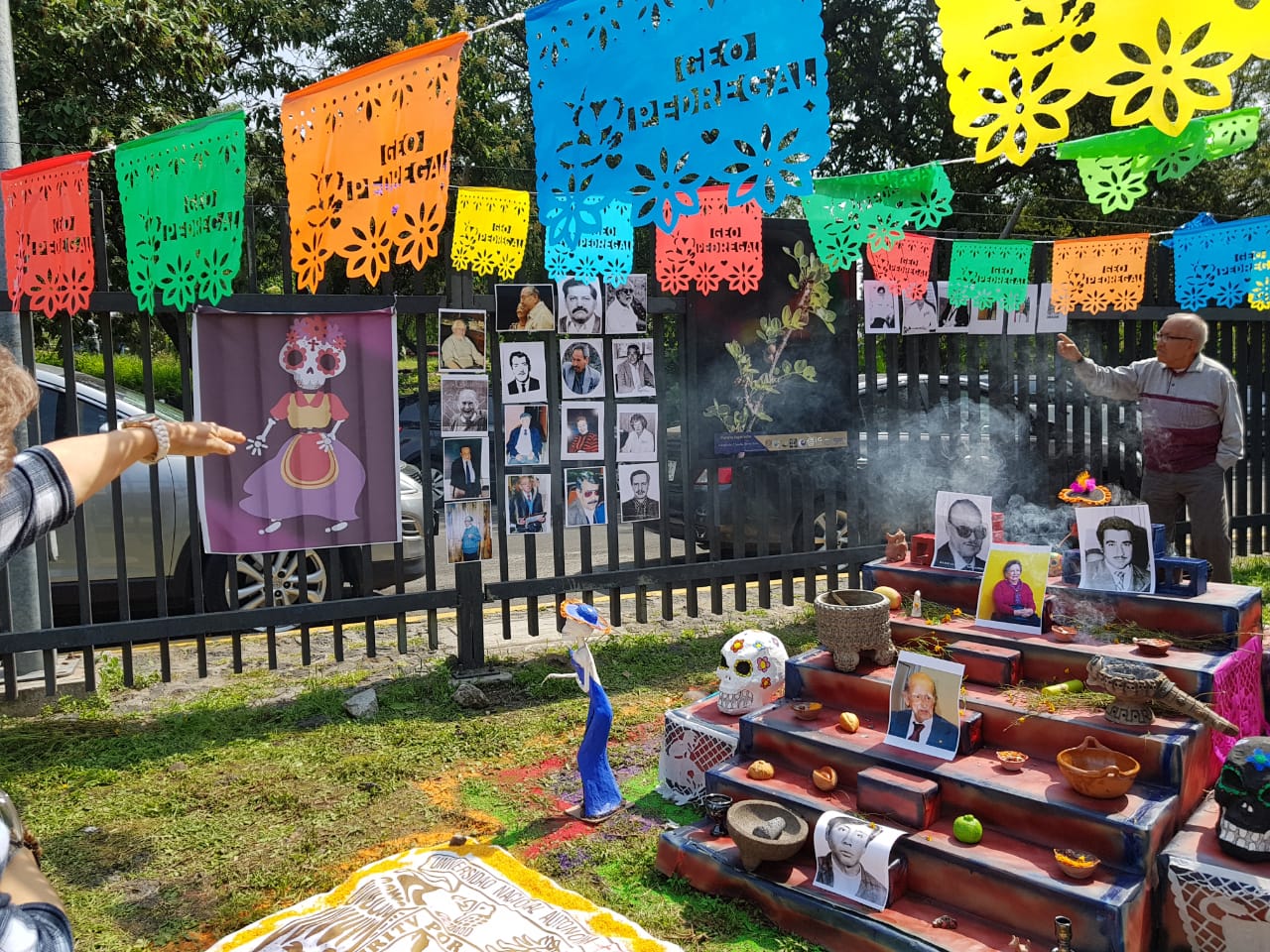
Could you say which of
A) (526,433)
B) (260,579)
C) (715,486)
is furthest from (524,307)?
(260,579)

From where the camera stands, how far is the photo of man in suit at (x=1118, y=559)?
3.91 metres

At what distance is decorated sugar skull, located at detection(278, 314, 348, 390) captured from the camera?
17.4 ft

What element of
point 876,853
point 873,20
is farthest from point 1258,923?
point 873,20

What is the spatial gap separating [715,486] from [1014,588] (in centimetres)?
278

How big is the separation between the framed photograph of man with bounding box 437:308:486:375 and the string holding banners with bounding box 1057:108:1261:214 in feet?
12.2

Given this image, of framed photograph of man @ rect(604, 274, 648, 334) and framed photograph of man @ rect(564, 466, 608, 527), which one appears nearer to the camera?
framed photograph of man @ rect(604, 274, 648, 334)

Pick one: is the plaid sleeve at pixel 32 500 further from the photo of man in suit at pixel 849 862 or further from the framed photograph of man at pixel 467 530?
the framed photograph of man at pixel 467 530

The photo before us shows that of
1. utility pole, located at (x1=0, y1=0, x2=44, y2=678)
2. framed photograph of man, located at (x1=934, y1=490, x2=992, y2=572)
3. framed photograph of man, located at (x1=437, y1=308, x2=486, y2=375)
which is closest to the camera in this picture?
framed photograph of man, located at (x1=934, y1=490, x2=992, y2=572)

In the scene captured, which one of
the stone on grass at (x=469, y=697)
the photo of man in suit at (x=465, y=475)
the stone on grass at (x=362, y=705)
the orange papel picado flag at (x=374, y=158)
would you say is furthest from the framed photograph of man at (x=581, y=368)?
the stone on grass at (x=362, y=705)

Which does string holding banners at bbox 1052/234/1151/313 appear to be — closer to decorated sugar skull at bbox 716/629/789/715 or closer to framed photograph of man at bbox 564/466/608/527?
framed photograph of man at bbox 564/466/608/527

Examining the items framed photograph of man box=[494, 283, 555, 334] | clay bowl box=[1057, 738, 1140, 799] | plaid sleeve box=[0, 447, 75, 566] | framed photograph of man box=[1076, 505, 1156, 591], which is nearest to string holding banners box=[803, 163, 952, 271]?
framed photograph of man box=[494, 283, 555, 334]

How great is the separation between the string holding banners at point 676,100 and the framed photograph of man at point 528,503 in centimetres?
246

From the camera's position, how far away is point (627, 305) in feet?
19.7

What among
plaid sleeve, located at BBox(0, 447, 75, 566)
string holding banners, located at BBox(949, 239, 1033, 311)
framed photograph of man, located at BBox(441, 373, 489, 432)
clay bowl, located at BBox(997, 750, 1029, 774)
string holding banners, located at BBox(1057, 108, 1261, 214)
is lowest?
clay bowl, located at BBox(997, 750, 1029, 774)
